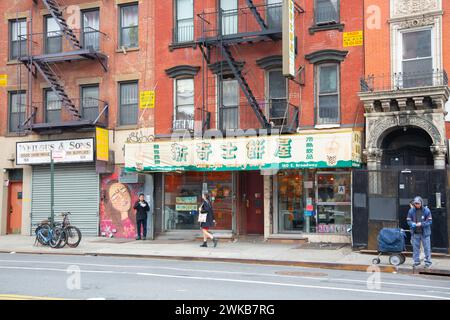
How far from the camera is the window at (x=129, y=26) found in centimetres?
2369

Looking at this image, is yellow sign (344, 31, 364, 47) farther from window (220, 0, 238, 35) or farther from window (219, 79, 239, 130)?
window (219, 79, 239, 130)

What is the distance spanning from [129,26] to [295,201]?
33.0 ft

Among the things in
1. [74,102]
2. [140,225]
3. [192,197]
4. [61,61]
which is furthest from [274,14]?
[61,61]

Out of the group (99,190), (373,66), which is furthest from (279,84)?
(99,190)

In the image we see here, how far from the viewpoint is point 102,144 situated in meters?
23.0

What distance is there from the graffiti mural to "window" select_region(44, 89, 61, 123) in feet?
11.7

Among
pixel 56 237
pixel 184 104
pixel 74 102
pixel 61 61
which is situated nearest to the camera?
pixel 56 237

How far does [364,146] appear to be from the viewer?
62.7 feet

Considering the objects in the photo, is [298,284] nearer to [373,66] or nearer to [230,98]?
[373,66]

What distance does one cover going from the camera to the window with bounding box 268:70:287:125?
68.4 ft

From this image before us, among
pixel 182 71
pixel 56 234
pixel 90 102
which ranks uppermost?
pixel 182 71

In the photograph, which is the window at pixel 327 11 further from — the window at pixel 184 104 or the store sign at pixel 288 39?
the window at pixel 184 104

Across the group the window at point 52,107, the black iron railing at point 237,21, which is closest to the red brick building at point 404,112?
the black iron railing at point 237,21

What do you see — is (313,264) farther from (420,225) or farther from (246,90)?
(246,90)
